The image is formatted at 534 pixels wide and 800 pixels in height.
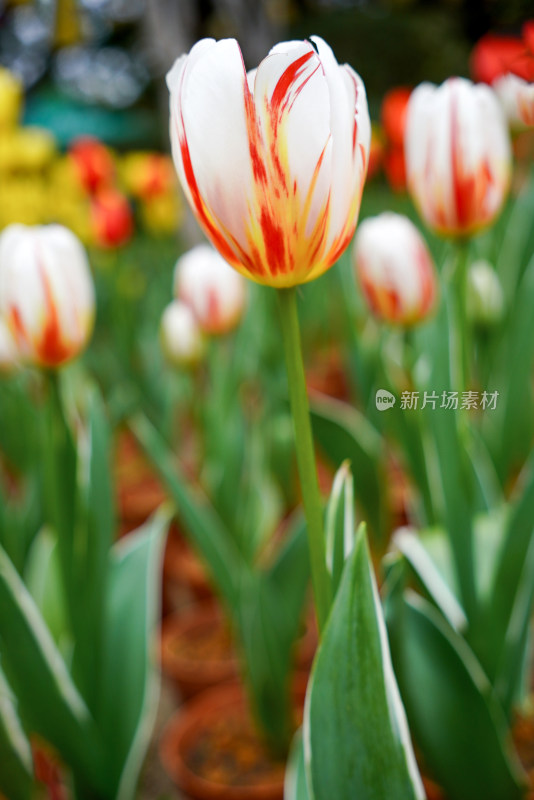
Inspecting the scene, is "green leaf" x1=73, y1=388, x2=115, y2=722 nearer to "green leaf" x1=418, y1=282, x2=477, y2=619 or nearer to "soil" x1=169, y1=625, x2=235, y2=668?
"green leaf" x1=418, y1=282, x2=477, y2=619

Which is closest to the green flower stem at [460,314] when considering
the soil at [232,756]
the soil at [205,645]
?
the soil at [232,756]

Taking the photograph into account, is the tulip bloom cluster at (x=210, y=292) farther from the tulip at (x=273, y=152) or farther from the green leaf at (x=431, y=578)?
the tulip at (x=273, y=152)

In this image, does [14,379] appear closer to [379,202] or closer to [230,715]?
[230,715]

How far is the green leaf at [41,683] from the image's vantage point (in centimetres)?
57

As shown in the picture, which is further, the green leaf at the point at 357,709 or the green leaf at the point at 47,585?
the green leaf at the point at 47,585

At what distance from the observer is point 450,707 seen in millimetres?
576

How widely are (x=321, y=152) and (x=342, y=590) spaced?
181 millimetres

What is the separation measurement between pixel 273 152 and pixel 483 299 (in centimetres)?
72

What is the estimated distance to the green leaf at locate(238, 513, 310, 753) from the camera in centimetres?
77

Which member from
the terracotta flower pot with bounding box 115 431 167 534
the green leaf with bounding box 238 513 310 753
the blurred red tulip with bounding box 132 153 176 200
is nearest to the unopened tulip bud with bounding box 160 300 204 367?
the terracotta flower pot with bounding box 115 431 167 534

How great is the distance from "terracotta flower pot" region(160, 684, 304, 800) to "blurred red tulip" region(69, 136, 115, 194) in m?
1.96

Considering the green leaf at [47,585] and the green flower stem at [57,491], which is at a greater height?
the green flower stem at [57,491]

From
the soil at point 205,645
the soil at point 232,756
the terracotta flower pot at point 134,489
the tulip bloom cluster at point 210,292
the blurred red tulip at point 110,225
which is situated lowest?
the soil at point 205,645

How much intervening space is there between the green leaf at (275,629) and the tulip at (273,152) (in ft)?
1.46
